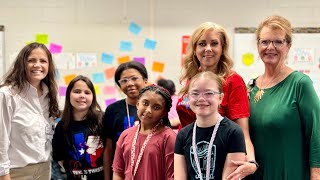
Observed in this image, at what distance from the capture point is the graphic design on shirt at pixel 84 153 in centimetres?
208

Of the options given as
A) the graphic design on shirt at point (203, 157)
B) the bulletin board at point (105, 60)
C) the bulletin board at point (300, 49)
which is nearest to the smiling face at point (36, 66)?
the graphic design on shirt at point (203, 157)

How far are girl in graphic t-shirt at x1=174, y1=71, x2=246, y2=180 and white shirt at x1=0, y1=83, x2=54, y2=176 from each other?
958 millimetres

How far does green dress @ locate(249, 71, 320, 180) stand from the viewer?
1564 mm

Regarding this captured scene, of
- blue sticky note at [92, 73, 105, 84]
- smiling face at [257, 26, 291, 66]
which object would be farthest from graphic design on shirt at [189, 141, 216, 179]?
blue sticky note at [92, 73, 105, 84]

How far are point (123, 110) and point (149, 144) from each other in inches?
18.7

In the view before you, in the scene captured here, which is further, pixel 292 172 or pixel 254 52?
pixel 254 52

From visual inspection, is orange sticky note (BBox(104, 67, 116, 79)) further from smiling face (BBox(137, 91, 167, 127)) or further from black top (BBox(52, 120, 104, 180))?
smiling face (BBox(137, 91, 167, 127))

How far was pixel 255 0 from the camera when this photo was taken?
359 cm

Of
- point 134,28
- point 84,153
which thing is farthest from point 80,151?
point 134,28

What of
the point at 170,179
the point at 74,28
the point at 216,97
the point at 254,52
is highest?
the point at 74,28

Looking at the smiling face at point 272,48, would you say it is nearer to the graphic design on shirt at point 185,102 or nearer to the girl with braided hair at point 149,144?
the graphic design on shirt at point 185,102

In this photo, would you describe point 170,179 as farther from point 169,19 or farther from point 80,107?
point 169,19

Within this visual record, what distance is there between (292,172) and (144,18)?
2456 millimetres

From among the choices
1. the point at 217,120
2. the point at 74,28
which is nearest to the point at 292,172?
the point at 217,120
